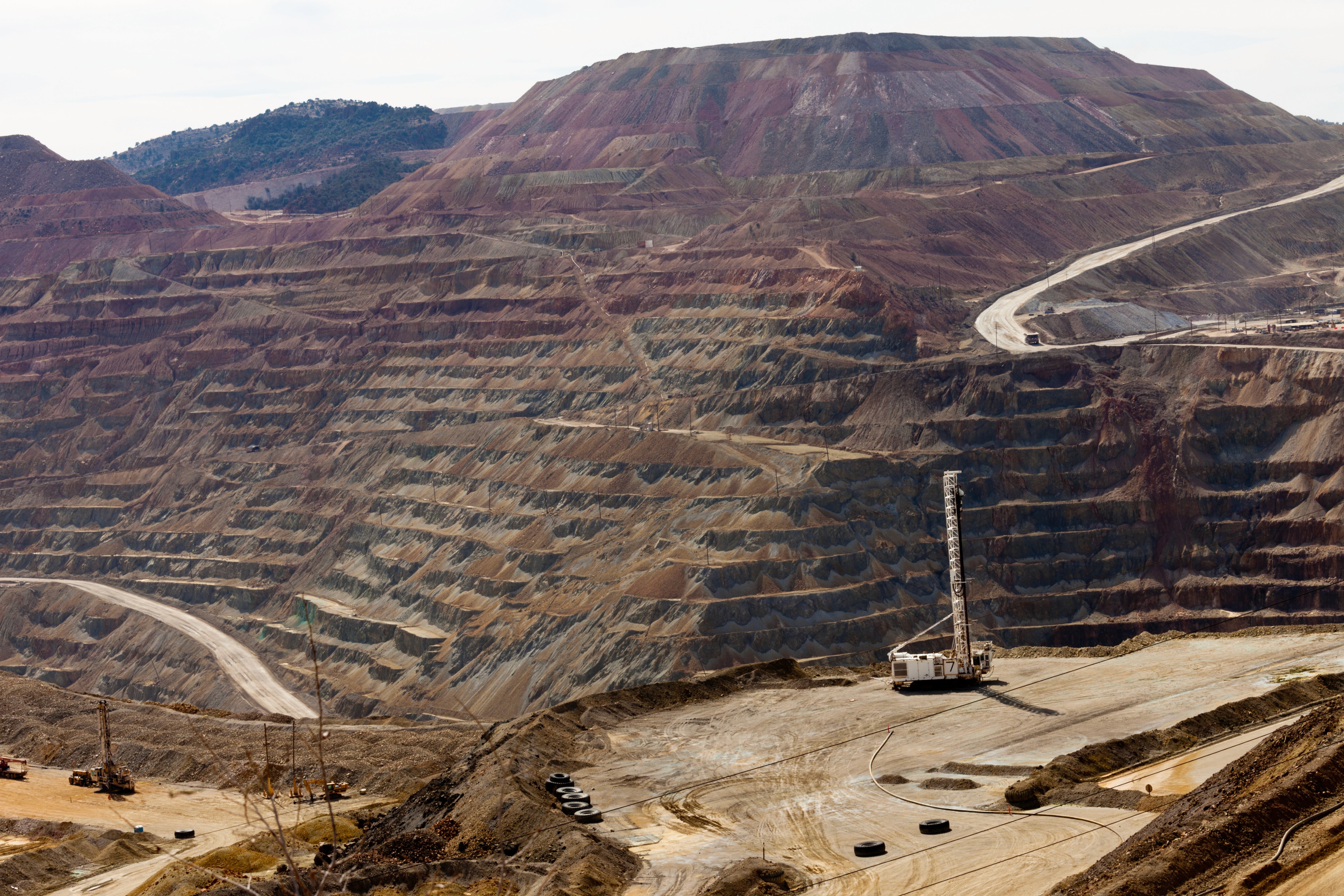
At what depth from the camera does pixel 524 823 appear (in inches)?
1975

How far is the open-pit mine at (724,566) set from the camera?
161 ft

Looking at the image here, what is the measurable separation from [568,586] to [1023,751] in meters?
59.3

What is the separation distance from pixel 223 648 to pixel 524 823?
91.9m

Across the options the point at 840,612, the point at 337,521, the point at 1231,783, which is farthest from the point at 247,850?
the point at 337,521

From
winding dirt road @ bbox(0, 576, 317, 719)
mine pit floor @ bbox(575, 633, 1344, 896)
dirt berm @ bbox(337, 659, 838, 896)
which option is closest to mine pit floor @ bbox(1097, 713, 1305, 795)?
mine pit floor @ bbox(575, 633, 1344, 896)

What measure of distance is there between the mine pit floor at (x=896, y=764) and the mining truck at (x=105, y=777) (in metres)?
29.6

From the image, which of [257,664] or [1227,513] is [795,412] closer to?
[1227,513]

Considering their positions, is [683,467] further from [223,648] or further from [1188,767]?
[1188,767]

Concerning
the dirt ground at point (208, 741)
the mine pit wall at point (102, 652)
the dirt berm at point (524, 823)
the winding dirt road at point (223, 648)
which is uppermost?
the dirt berm at point (524, 823)

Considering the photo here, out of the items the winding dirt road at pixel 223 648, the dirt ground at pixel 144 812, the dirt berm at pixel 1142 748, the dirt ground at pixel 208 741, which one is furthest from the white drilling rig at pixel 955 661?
the winding dirt road at pixel 223 648

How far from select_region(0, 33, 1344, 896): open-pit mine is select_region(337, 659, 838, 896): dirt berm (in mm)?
223

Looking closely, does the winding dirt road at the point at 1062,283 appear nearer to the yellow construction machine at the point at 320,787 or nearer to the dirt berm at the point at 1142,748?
the dirt berm at the point at 1142,748

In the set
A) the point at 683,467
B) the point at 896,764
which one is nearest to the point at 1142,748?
the point at 896,764

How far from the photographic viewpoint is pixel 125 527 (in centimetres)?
17000
